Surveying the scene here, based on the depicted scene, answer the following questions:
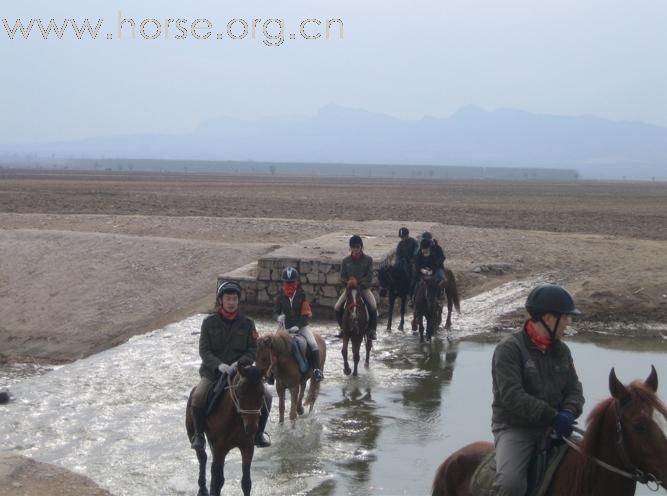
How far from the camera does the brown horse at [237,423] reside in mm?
8406

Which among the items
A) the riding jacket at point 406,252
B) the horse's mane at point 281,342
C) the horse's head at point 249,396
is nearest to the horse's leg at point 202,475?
the horse's head at point 249,396

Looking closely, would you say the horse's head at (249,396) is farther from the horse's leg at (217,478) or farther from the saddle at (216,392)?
the horse's leg at (217,478)

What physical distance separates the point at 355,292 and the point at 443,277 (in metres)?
3.33

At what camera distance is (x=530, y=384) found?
556 centimetres

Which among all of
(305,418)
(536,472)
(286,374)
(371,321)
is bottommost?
(305,418)

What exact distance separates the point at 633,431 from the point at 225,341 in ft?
→ 15.7

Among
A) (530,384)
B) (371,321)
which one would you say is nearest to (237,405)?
(530,384)

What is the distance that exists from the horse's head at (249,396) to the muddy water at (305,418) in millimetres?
1125

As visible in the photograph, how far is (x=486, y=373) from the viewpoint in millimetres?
14633

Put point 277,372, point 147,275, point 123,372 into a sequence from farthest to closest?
point 147,275 → point 123,372 → point 277,372

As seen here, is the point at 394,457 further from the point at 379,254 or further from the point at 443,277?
the point at 379,254

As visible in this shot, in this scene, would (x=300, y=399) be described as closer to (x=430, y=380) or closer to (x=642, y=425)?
(x=430, y=380)

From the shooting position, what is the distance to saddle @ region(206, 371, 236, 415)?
8.68 metres

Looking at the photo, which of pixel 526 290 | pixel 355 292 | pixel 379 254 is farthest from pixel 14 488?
pixel 526 290
